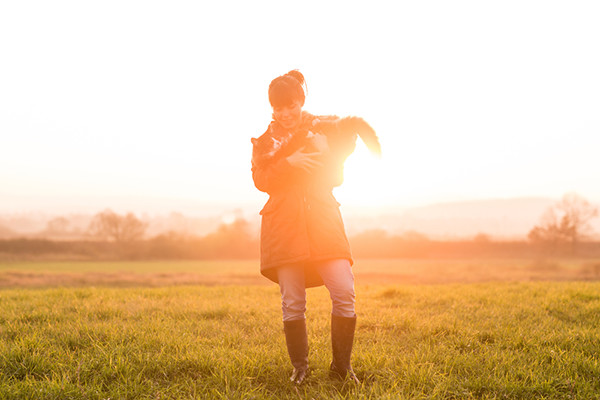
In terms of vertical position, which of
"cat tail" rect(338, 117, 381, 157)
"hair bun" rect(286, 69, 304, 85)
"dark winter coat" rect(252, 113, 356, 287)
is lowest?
"dark winter coat" rect(252, 113, 356, 287)

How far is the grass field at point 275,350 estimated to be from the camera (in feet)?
12.8

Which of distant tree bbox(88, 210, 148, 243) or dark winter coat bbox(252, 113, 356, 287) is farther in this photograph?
distant tree bbox(88, 210, 148, 243)

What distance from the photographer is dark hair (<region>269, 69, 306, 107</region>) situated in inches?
149

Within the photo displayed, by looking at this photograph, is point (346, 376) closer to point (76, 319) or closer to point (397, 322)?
point (397, 322)

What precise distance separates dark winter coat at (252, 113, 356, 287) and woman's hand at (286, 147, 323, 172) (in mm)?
45

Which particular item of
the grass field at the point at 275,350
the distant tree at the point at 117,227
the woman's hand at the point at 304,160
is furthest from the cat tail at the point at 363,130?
the distant tree at the point at 117,227

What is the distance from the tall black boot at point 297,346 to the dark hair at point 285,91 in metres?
2.03

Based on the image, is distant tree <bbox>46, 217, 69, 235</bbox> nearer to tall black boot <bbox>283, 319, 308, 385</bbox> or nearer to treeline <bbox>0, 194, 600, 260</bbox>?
treeline <bbox>0, 194, 600, 260</bbox>

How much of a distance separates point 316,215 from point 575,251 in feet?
262

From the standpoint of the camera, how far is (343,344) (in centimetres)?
397

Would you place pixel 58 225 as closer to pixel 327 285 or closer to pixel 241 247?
pixel 241 247

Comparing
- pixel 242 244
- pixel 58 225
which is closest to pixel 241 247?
pixel 242 244

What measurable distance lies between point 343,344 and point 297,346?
45 cm

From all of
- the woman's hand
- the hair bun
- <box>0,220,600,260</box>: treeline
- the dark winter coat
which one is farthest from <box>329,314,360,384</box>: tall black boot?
<box>0,220,600,260</box>: treeline
